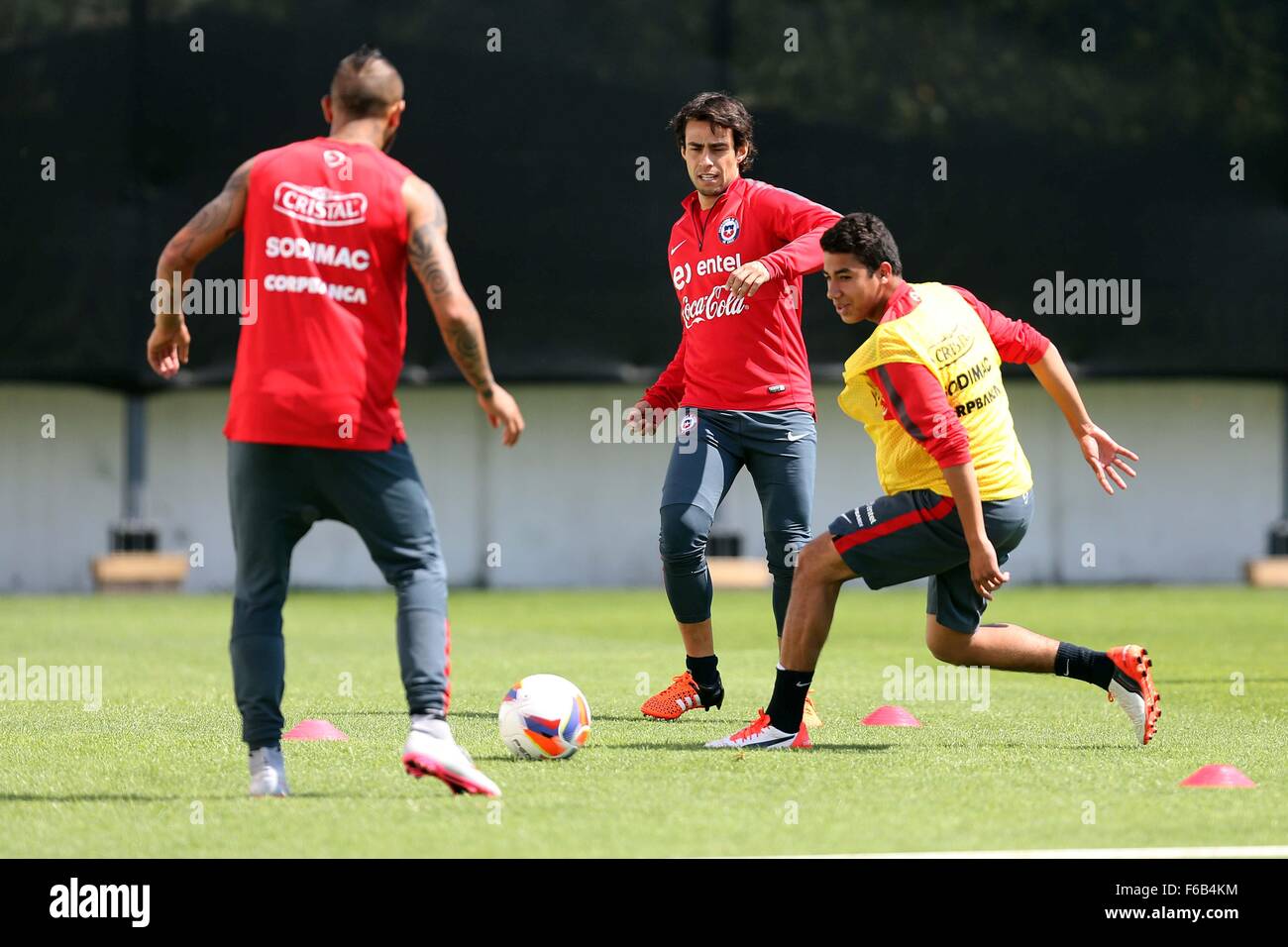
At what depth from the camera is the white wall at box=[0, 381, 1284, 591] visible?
21.5 metres

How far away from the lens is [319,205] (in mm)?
5465

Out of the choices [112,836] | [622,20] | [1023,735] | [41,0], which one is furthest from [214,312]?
[112,836]

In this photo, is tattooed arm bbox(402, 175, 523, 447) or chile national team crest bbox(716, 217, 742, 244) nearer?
tattooed arm bbox(402, 175, 523, 447)

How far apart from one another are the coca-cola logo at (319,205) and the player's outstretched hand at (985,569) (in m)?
2.41

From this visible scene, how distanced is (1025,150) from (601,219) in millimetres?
4955

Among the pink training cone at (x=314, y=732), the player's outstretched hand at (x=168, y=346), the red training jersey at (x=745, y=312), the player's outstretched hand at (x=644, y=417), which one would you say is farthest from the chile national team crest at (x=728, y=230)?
the player's outstretched hand at (x=168, y=346)

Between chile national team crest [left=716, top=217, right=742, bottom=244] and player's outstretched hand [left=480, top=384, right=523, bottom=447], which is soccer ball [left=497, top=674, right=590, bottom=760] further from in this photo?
chile national team crest [left=716, top=217, right=742, bottom=244]

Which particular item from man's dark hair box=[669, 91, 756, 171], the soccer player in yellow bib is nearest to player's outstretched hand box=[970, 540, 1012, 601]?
the soccer player in yellow bib

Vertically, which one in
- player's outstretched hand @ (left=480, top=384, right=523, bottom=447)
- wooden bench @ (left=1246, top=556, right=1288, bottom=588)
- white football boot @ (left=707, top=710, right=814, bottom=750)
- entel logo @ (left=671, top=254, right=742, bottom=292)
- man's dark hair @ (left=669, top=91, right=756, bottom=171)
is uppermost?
man's dark hair @ (left=669, top=91, right=756, bottom=171)

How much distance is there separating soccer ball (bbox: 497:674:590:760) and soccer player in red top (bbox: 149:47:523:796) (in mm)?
965

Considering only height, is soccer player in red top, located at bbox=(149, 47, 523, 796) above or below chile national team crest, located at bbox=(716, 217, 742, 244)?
below

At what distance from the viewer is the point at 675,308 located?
830 inches

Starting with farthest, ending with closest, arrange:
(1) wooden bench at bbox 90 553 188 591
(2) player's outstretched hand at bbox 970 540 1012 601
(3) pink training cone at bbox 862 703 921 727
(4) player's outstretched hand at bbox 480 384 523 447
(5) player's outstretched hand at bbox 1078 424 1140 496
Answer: (1) wooden bench at bbox 90 553 188 591 → (3) pink training cone at bbox 862 703 921 727 → (5) player's outstretched hand at bbox 1078 424 1140 496 → (2) player's outstretched hand at bbox 970 540 1012 601 → (4) player's outstretched hand at bbox 480 384 523 447

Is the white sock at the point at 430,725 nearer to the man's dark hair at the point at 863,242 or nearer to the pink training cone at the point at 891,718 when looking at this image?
the man's dark hair at the point at 863,242
